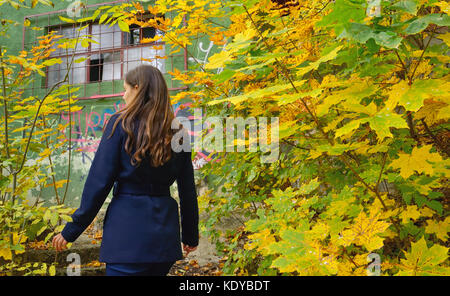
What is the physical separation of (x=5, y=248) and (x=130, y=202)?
120 centimetres

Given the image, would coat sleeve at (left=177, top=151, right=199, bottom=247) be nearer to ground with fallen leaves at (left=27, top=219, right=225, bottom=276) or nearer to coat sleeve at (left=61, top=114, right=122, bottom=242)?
coat sleeve at (left=61, top=114, right=122, bottom=242)

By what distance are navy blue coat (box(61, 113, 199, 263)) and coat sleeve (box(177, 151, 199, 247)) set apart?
18 cm

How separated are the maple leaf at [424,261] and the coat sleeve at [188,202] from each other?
3.39 ft

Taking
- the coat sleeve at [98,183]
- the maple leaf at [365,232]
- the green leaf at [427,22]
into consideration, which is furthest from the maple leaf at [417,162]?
the coat sleeve at [98,183]

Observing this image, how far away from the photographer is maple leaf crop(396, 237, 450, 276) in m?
0.95

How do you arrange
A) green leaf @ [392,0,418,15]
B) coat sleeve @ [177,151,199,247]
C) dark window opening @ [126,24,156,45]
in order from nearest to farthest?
green leaf @ [392,0,418,15] → coat sleeve @ [177,151,199,247] → dark window opening @ [126,24,156,45]

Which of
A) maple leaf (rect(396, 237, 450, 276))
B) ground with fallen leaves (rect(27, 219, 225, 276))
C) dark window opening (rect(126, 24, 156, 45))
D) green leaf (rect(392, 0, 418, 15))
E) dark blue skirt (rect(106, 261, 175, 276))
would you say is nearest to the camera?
green leaf (rect(392, 0, 418, 15))

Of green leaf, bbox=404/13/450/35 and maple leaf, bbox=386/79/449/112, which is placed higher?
green leaf, bbox=404/13/450/35

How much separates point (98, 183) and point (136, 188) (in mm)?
164

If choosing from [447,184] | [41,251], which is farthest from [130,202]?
[41,251]

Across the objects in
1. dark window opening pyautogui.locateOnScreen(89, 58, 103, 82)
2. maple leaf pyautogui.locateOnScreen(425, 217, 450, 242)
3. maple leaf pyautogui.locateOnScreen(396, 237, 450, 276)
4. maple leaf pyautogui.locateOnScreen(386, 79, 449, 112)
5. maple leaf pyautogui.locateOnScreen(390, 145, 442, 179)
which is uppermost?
dark window opening pyautogui.locateOnScreen(89, 58, 103, 82)

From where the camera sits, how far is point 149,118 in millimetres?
1515

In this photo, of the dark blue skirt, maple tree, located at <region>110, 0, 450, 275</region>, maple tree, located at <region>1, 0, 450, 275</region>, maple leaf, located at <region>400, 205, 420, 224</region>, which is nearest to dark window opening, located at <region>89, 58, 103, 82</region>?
maple tree, located at <region>110, 0, 450, 275</region>

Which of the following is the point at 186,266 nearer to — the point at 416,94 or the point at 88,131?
the point at 416,94
